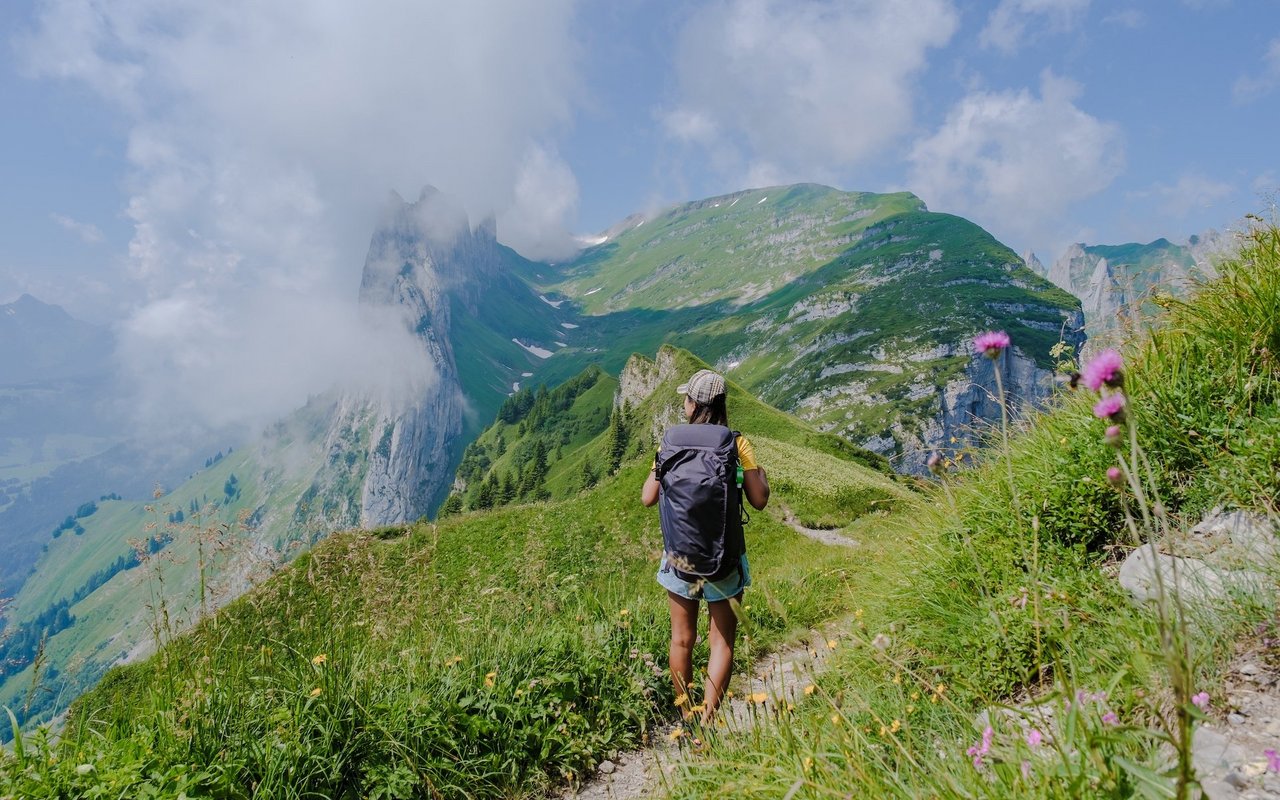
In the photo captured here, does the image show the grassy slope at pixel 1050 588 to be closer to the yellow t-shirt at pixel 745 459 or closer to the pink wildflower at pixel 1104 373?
the pink wildflower at pixel 1104 373

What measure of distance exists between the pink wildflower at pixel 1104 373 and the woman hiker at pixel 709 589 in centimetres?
319

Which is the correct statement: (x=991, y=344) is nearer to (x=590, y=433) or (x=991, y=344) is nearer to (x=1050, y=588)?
(x=1050, y=588)

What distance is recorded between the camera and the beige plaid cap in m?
5.59

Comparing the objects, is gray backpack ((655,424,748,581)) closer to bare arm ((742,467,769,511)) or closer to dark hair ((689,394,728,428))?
bare arm ((742,467,769,511))

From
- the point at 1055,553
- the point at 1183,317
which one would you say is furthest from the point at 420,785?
the point at 1183,317

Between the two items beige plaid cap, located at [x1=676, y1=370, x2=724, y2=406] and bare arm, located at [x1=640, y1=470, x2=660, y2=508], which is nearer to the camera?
bare arm, located at [x1=640, y1=470, x2=660, y2=508]

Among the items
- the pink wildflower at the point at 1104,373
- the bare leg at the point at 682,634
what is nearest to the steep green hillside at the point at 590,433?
the bare leg at the point at 682,634

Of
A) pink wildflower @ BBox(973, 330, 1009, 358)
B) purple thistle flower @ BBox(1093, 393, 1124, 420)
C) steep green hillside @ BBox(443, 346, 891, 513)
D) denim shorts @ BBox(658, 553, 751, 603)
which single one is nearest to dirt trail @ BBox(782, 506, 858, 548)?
steep green hillside @ BBox(443, 346, 891, 513)

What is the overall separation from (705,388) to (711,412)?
0.77 feet

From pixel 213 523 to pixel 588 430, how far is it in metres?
122

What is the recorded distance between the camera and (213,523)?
200 inches

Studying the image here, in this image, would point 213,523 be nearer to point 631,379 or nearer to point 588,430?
point 631,379

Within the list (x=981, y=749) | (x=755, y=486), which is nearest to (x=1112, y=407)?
(x=981, y=749)

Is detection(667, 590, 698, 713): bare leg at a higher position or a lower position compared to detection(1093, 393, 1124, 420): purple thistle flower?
lower
